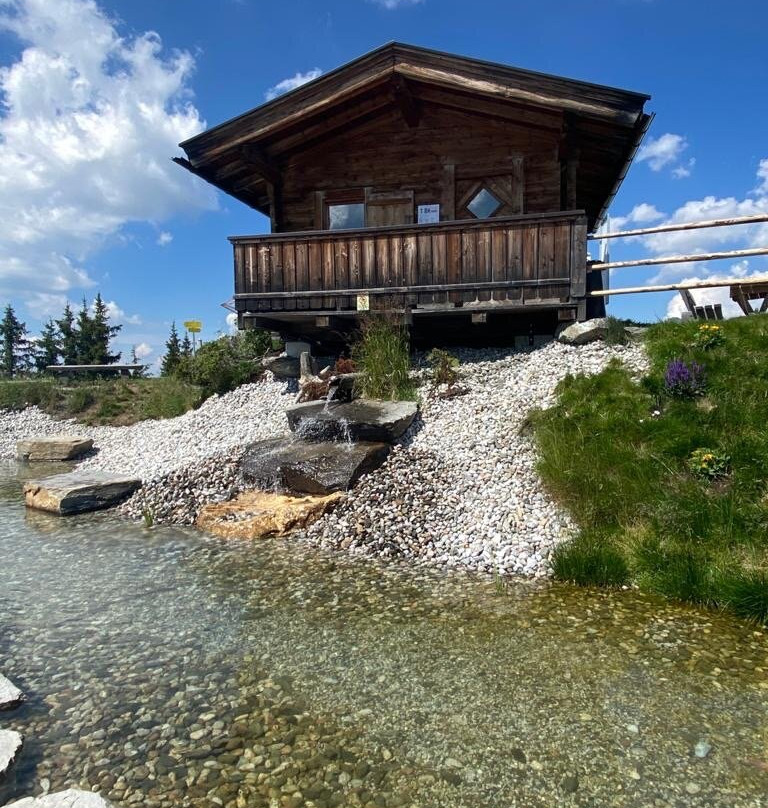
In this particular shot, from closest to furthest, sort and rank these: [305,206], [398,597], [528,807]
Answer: [528,807], [398,597], [305,206]

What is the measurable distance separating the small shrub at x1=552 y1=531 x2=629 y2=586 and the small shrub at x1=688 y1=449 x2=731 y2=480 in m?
1.43

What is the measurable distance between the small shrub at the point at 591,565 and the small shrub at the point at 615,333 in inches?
213

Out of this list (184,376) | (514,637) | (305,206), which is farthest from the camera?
(184,376)

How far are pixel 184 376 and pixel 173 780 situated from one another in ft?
53.2

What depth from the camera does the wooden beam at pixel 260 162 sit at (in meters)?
13.3

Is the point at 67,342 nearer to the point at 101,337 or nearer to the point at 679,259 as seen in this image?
the point at 101,337

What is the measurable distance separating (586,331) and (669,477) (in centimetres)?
491

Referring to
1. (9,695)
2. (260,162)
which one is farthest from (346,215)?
(9,695)

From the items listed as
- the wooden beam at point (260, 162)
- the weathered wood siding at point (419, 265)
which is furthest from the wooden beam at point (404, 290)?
the wooden beam at point (260, 162)

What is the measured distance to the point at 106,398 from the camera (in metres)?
21.3

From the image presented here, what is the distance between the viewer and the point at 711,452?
6469mm

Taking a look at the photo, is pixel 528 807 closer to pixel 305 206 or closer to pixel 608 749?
pixel 608 749

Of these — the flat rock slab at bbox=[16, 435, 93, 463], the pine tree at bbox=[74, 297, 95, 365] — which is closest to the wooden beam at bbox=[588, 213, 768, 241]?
the flat rock slab at bbox=[16, 435, 93, 463]

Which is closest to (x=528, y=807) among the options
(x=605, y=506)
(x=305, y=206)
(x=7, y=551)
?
(x=605, y=506)
